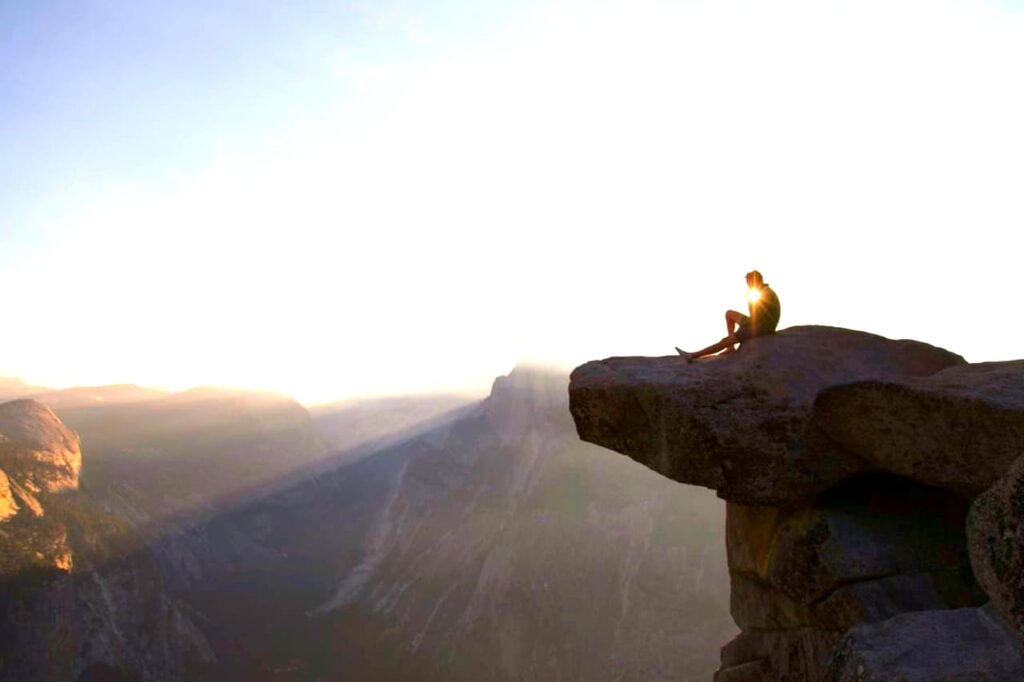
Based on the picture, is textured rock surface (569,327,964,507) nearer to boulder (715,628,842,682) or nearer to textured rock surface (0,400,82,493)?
boulder (715,628,842,682)

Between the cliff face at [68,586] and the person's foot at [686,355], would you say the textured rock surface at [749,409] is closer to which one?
the person's foot at [686,355]

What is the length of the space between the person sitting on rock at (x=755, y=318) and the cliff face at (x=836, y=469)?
59cm

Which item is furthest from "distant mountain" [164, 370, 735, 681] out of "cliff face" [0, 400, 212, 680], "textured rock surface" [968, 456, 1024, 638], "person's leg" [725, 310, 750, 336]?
"textured rock surface" [968, 456, 1024, 638]

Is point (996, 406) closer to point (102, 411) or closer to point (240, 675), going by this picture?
point (240, 675)

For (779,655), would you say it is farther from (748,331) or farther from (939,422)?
(748,331)

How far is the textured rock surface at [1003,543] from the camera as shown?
4734 mm

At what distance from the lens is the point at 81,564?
51719mm

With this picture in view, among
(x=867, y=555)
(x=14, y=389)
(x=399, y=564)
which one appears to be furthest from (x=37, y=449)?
(x=14, y=389)

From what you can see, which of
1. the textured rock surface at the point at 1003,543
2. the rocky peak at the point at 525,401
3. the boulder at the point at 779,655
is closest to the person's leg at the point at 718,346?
the boulder at the point at 779,655

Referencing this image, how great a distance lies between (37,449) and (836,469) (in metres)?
71.1

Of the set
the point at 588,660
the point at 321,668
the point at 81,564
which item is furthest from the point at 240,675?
the point at 588,660

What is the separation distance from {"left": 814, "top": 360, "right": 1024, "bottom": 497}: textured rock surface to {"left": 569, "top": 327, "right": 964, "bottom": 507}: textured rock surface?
1.70 feet

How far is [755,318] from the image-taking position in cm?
1246

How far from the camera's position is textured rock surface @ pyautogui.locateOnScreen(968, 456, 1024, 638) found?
4.73 m
